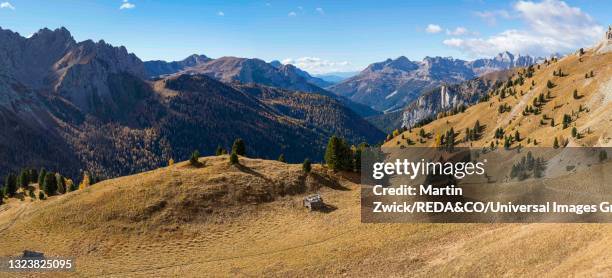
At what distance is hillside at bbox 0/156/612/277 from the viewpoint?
45625mm

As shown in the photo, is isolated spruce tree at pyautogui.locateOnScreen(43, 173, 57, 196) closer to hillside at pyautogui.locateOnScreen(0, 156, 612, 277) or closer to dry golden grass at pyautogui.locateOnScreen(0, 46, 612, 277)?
dry golden grass at pyautogui.locateOnScreen(0, 46, 612, 277)

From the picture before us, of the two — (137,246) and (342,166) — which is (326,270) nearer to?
(137,246)

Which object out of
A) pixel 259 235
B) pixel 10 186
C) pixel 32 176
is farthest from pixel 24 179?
pixel 259 235

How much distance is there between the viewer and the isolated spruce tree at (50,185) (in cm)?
10750

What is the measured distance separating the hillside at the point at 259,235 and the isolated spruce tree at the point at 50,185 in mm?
19537

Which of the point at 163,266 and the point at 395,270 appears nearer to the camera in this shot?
the point at 395,270

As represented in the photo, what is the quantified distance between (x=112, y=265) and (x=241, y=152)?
182 feet

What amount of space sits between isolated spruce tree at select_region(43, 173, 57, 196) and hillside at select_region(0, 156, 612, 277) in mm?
19537

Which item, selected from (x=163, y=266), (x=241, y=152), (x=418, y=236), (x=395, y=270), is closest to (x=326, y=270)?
(x=395, y=270)

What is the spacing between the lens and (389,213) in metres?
70.6

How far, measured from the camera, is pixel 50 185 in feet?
355

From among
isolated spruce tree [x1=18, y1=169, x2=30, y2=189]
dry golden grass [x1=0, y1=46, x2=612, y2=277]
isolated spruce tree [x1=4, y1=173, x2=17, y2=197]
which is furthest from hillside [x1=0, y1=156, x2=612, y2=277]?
isolated spruce tree [x1=18, y1=169, x2=30, y2=189]
